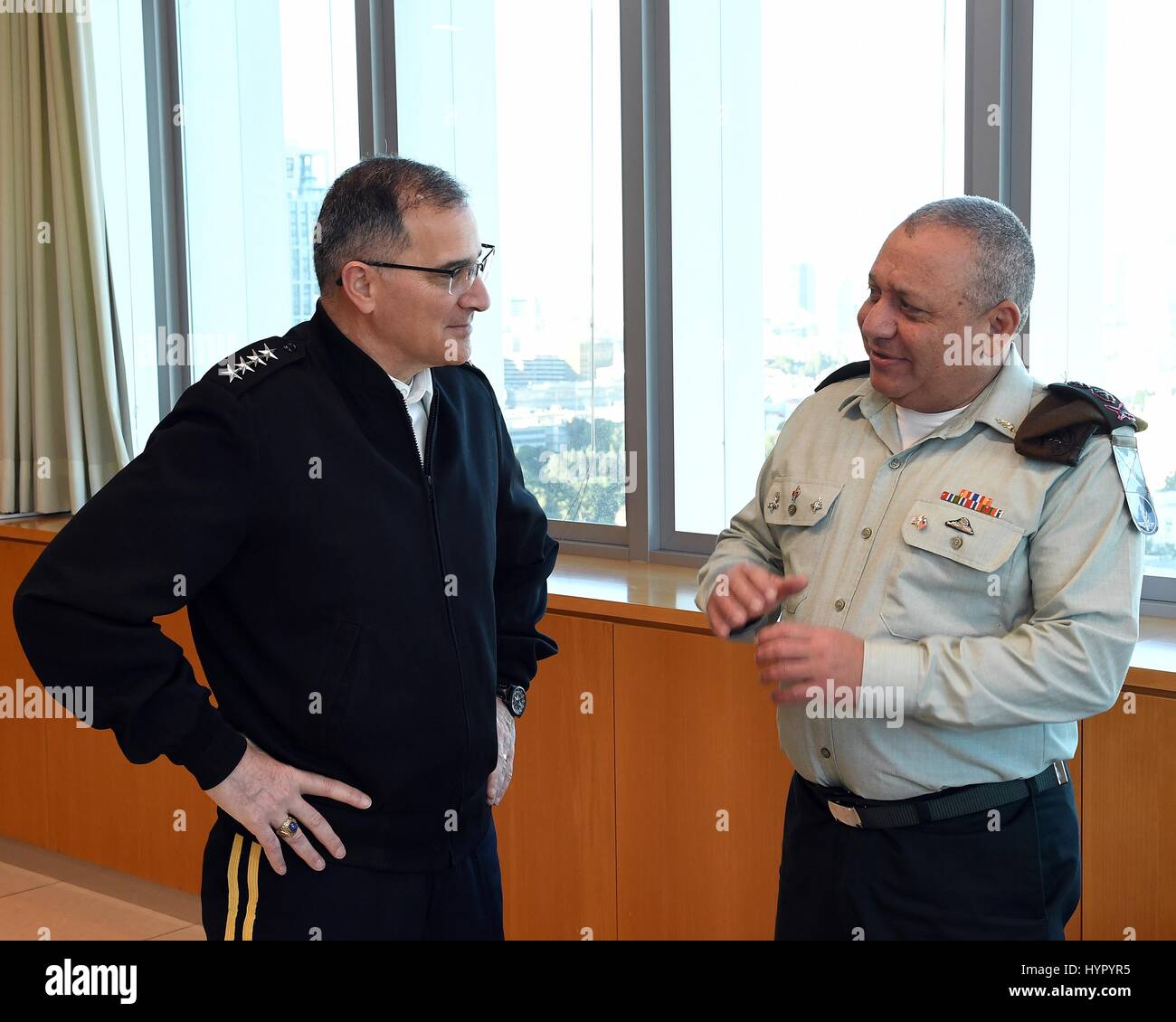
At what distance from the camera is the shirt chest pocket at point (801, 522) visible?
5.76 feet

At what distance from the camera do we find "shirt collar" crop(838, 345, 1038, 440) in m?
1.65

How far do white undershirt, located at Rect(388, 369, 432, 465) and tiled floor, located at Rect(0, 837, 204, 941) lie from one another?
2.20 metres

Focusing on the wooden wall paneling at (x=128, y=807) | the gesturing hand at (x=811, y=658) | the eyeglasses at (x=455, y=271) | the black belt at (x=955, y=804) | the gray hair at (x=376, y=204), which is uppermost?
the gray hair at (x=376, y=204)

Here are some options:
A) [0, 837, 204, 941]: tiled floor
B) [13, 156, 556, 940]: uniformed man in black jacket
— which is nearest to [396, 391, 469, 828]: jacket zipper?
[13, 156, 556, 940]: uniformed man in black jacket

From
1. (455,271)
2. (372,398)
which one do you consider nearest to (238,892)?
(372,398)

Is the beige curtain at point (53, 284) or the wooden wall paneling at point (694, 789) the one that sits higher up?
the beige curtain at point (53, 284)

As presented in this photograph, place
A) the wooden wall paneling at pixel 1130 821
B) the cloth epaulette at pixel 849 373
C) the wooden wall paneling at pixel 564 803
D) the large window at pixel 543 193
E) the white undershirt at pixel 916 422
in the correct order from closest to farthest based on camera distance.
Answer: the white undershirt at pixel 916 422 → the cloth epaulette at pixel 849 373 → the wooden wall paneling at pixel 1130 821 → the wooden wall paneling at pixel 564 803 → the large window at pixel 543 193

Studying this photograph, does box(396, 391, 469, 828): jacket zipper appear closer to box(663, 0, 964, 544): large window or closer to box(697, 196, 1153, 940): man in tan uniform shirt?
box(697, 196, 1153, 940): man in tan uniform shirt

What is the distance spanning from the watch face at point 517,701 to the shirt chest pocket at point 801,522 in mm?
479

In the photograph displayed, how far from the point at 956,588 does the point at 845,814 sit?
348 mm

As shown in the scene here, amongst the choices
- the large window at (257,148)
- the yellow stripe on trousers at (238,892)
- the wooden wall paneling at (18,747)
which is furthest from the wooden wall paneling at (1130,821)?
the wooden wall paneling at (18,747)

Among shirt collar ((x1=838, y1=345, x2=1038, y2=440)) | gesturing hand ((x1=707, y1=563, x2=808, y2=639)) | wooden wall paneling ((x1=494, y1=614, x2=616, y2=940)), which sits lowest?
wooden wall paneling ((x1=494, y1=614, x2=616, y2=940))

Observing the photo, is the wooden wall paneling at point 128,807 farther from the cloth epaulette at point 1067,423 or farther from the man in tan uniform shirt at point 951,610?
the cloth epaulette at point 1067,423

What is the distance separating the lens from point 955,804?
1.63 m
